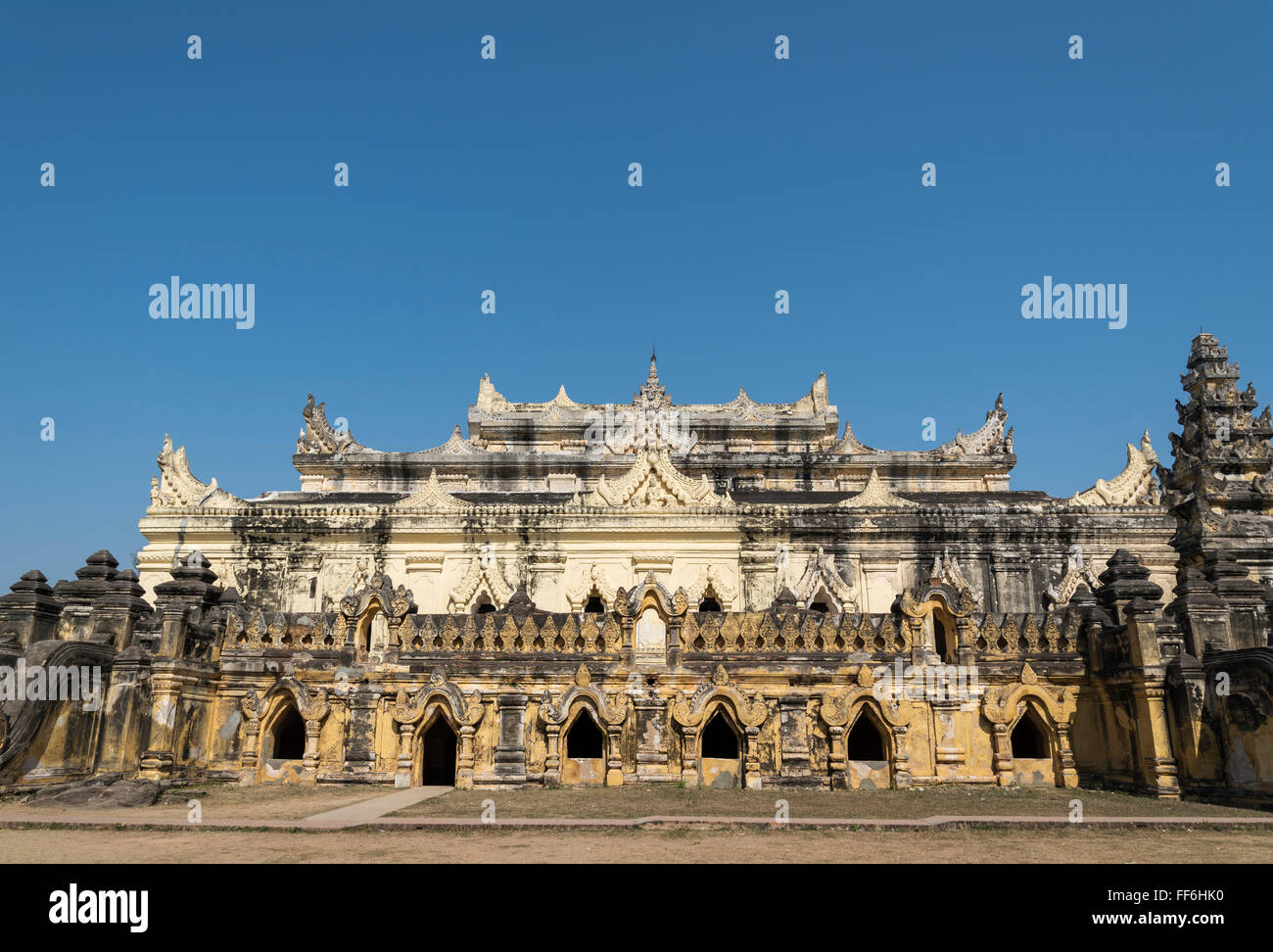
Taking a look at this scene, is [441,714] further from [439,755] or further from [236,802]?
[236,802]

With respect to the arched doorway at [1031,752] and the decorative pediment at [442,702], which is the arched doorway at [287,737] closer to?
the decorative pediment at [442,702]

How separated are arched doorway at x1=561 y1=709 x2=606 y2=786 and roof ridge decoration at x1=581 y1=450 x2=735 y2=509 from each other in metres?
13.3

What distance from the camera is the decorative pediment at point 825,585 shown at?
2978 centimetres

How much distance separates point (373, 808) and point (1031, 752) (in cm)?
1342

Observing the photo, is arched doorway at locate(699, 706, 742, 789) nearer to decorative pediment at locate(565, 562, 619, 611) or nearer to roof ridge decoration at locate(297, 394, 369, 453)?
decorative pediment at locate(565, 562, 619, 611)

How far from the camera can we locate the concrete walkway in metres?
12.2

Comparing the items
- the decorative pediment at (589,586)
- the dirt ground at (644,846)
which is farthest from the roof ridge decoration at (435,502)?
the dirt ground at (644,846)

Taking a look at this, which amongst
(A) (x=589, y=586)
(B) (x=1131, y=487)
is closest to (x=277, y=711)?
(A) (x=589, y=586)

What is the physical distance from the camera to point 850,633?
60.9 feet

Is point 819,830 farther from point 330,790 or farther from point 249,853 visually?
point 330,790

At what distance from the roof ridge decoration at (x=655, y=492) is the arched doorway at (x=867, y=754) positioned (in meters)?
13.0
